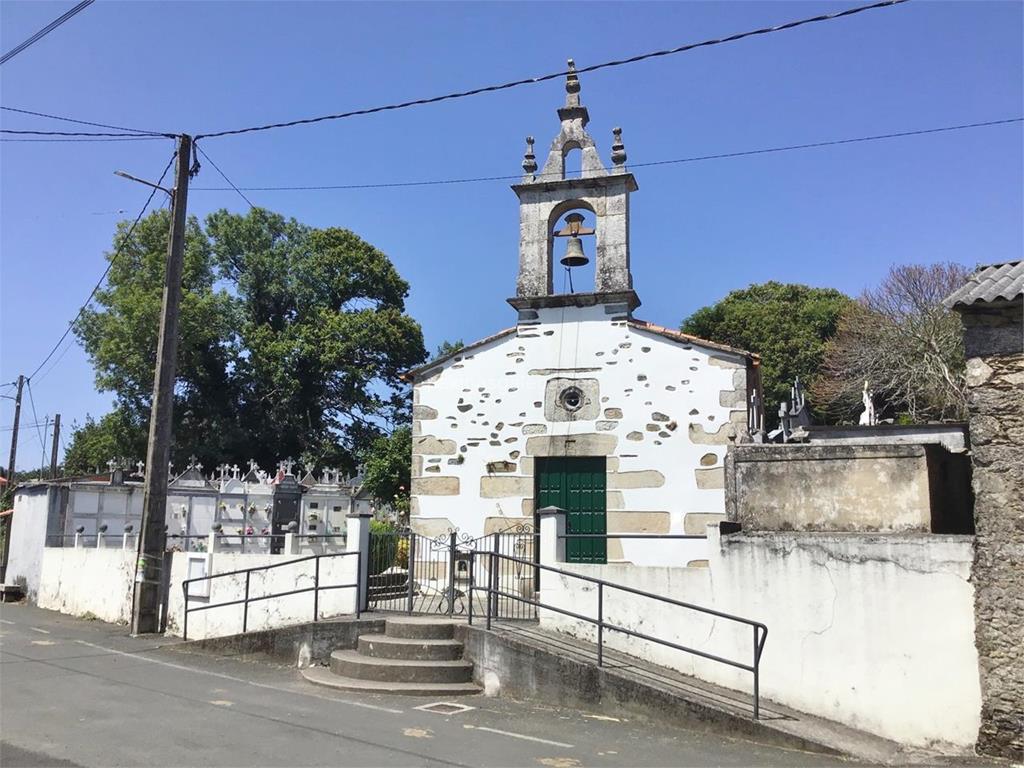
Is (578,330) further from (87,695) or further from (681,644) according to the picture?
(87,695)

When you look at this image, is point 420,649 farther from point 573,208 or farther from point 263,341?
point 263,341

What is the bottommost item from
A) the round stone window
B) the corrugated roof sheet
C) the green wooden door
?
the green wooden door

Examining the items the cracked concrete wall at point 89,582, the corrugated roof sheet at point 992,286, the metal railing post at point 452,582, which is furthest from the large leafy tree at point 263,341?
the corrugated roof sheet at point 992,286

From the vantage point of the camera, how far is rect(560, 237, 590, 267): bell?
1338 centimetres

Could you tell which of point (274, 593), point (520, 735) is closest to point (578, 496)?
point (274, 593)

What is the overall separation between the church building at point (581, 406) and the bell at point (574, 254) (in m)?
0.02

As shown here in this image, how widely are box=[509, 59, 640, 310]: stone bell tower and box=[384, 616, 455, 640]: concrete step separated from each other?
18.4 ft

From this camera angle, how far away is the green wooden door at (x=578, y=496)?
41.2ft

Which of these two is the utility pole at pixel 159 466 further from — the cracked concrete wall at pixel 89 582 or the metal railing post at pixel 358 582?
the metal railing post at pixel 358 582

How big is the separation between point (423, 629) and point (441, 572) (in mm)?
2946

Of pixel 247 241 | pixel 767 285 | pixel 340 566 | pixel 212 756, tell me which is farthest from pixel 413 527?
pixel 767 285

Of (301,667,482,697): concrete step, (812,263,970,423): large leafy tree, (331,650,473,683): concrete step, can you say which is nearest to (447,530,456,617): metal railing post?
(331,650,473,683): concrete step

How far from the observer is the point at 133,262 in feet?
107

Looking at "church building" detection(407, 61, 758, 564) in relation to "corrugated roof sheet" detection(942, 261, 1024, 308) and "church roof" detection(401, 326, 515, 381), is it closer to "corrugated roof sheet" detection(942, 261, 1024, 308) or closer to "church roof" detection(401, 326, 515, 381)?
"church roof" detection(401, 326, 515, 381)
